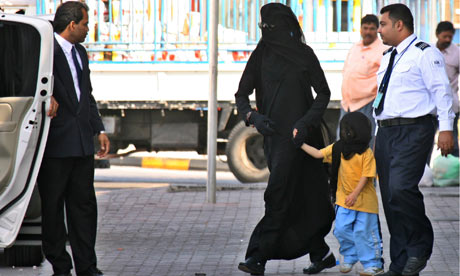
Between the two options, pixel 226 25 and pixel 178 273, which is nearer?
pixel 178 273

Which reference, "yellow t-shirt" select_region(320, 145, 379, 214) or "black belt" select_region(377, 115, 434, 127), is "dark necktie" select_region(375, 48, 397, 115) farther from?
"yellow t-shirt" select_region(320, 145, 379, 214)

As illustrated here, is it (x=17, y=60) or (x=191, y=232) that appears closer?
(x=17, y=60)

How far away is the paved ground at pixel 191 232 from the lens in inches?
303

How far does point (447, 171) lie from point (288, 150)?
5.61m

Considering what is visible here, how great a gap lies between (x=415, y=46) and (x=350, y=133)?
2.42 ft

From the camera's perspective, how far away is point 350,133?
23.9 ft

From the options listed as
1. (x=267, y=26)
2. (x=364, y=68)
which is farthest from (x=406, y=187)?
(x=364, y=68)

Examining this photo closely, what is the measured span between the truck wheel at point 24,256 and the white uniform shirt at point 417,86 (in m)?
2.69

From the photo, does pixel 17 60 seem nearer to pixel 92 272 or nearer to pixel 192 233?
pixel 92 272

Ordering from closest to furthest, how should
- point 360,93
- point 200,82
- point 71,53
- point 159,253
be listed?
point 71,53, point 159,253, point 360,93, point 200,82

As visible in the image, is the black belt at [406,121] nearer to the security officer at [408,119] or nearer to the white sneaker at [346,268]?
the security officer at [408,119]

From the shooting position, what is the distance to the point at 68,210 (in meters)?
7.06

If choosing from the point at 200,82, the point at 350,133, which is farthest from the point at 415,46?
the point at 200,82

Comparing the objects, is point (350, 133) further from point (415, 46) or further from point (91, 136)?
point (91, 136)
